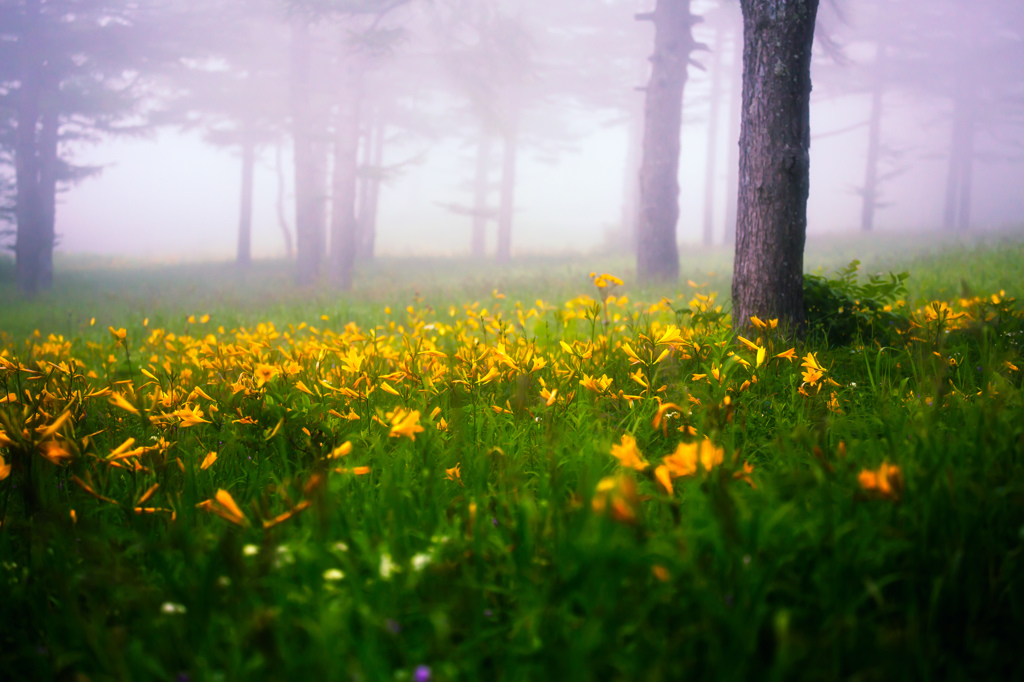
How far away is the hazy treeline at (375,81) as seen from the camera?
517 inches

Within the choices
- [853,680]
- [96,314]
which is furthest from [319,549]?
[96,314]

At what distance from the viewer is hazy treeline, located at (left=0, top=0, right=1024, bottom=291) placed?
13133mm

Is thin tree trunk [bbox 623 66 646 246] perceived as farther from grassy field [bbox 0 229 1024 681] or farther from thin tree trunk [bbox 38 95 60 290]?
grassy field [bbox 0 229 1024 681]

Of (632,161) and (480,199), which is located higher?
(632,161)

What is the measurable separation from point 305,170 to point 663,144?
936cm

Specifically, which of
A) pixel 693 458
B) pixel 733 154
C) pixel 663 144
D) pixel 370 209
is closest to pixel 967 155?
pixel 733 154

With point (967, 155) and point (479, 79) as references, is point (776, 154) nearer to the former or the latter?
point (479, 79)

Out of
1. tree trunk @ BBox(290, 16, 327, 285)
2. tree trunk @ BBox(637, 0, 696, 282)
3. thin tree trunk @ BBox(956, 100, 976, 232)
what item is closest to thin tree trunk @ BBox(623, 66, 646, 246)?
tree trunk @ BBox(637, 0, 696, 282)

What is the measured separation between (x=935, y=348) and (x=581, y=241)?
32490mm

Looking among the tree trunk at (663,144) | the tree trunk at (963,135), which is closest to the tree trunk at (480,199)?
the tree trunk at (663,144)

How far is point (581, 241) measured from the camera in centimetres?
3403

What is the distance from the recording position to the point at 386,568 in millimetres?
900

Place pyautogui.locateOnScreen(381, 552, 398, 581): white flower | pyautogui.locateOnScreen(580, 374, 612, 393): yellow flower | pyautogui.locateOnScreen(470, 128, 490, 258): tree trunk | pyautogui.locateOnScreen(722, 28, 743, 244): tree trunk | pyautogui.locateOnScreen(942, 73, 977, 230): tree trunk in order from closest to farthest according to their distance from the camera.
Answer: pyautogui.locateOnScreen(381, 552, 398, 581): white flower, pyautogui.locateOnScreen(580, 374, 612, 393): yellow flower, pyautogui.locateOnScreen(722, 28, 743, 244): tree trunk, pyautogui.locateOnScreen(470, 128, 490, 258): tree trunk, pyautogui.locateOnScreen(942, 73, 977, 230): tree trunk

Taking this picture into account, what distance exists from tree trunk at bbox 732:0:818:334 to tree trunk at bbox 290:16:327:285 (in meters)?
11.9
